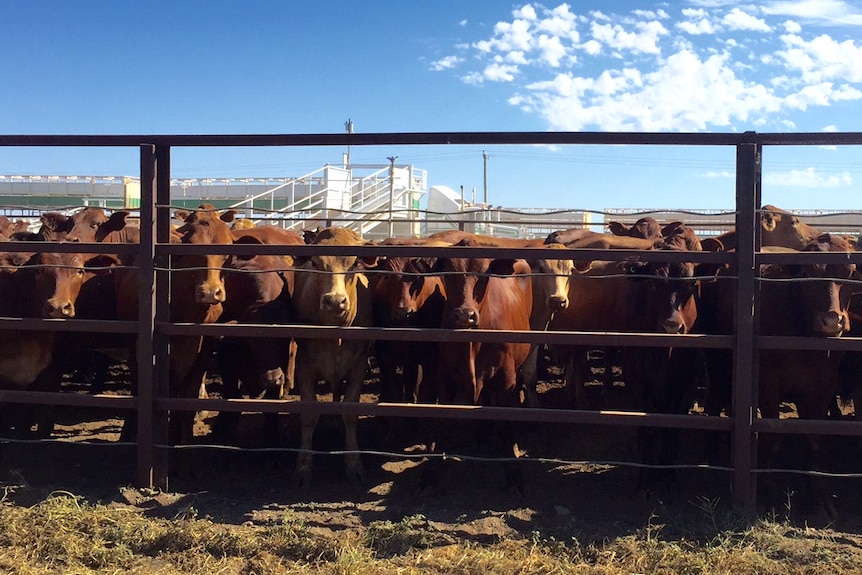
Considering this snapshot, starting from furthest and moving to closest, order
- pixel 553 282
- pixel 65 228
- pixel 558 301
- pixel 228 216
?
1. pixel 553 282
2. pixel 65 228
3. pixel 228 216
4. pixel 558 301

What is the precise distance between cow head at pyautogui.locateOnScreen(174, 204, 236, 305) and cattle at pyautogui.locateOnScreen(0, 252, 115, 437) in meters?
0.72

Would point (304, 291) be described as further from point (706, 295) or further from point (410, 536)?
point (706, 295)

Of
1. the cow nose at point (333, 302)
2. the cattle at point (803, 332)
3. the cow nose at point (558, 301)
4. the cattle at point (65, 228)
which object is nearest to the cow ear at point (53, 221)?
the cattle at point (65, 228)

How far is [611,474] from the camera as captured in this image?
6285 millimetres

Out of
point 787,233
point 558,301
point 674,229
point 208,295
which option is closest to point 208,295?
point 208,295

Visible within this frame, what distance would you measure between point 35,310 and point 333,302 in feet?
8.87

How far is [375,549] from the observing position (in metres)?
4.88

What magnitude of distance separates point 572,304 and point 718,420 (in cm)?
345

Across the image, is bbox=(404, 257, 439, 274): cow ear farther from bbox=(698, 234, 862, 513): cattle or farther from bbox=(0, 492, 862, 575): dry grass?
bbox=(698, 234, 862, 513): cattle

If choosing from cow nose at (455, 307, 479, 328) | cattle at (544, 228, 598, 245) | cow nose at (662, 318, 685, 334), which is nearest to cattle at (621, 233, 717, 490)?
cow nose at (662, 318, 685, 334)

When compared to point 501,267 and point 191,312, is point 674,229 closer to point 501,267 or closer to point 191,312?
point 501,267

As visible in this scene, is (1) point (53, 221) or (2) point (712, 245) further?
(1) point (53, 221)

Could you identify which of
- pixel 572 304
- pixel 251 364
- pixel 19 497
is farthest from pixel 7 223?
pixel 572 304

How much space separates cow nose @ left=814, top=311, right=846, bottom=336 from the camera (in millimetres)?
5555
